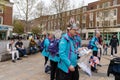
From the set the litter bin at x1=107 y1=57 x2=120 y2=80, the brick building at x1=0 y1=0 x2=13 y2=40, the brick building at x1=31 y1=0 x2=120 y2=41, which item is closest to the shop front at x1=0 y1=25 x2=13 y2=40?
the brick building at x1=0 y1=0 x2=13 y2=40

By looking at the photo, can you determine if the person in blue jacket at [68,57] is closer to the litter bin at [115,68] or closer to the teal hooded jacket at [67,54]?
the teal hooded jacket at [67,54]

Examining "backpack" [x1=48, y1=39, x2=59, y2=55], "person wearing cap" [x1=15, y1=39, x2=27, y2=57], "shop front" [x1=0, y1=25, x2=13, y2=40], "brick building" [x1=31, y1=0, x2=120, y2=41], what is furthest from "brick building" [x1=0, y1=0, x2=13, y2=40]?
"backpack" [x1=48, y1=39, x2=59, y2=55]

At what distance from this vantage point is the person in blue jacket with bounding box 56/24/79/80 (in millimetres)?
5371

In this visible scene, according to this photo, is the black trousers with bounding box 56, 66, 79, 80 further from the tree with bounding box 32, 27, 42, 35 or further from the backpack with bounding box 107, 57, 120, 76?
the tree with bounding box 32, 27, 42, 35

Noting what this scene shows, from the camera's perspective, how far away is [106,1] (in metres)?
65.1

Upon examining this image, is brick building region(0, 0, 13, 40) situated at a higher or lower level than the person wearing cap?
higher

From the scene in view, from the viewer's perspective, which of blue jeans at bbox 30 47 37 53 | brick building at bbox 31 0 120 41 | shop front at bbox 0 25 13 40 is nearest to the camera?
blue jeans at bbox 30 47 37 53

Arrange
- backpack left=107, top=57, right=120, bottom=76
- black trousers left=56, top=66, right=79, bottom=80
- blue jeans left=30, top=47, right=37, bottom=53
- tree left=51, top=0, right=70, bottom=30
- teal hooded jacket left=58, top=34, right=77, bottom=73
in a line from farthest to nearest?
tree left=51, top=0, right=70, bottom=30
blue jeans left=30, top=47, right=37, bottom=53
backpack left=107, top=57, right=120, bottom=76
black trousers left=56, top=66, right=79, bottom=80
teal hooded jacket left=58, top=34, right=77, bottom=73

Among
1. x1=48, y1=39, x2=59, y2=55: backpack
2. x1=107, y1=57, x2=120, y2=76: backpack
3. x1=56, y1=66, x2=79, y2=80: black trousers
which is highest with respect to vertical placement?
x1=48, y1=39, x2=59, y2=55: backpack

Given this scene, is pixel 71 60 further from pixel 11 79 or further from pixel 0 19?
pixel 0 19

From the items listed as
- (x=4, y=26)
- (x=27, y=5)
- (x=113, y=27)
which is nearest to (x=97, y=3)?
(x=113, y=27)

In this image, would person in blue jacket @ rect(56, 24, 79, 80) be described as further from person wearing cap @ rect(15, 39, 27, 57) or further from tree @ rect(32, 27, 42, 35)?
tree @ rect(32, 27, 42, 35)

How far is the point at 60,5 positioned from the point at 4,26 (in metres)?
17.0

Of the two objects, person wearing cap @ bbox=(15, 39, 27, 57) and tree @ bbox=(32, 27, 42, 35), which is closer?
person wearing cap @ bbox=(15, 39, 27, 57)
